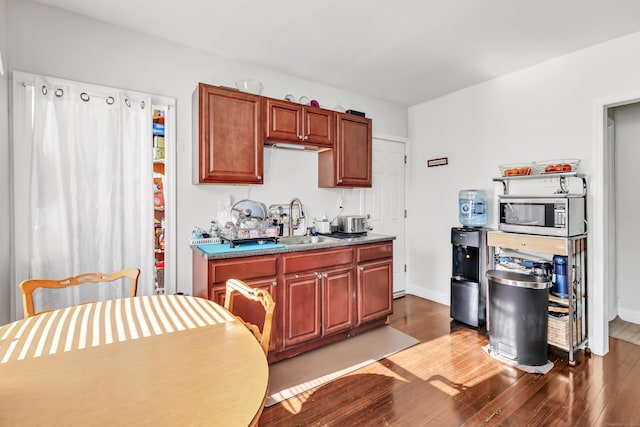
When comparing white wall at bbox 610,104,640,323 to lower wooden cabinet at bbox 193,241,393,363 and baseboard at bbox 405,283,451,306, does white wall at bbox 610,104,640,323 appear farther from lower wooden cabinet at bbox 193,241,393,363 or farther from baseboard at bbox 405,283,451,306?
lower wooden cabinet at bbox 193,241,393,363

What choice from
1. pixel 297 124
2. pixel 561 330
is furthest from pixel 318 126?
pixel 561 330

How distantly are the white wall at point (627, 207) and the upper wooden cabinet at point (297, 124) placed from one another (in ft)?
10.1

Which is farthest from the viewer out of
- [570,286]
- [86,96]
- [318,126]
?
[318,126]

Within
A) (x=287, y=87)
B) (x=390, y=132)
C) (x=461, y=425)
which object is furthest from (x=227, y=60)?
(x=461, y=425)

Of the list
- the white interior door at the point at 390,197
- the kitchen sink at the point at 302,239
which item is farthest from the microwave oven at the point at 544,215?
the kitchen sink at the point at 302,239

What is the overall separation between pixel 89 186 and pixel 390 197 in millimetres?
3273

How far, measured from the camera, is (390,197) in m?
4.22

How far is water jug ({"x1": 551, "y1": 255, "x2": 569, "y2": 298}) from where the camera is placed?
263 cm

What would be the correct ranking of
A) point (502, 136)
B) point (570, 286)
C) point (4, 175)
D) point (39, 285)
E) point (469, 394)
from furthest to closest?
point (502, 136) < point (570, 286) < point (469, 394) < point (4, 175) < point (39, 285)

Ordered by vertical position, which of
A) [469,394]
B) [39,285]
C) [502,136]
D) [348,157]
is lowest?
[469,394]

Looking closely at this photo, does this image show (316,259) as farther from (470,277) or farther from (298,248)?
(470,277)

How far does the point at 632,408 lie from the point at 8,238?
4.13 meters

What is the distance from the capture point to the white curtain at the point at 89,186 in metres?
2.13

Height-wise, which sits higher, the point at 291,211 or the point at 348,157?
the point at 348,157
